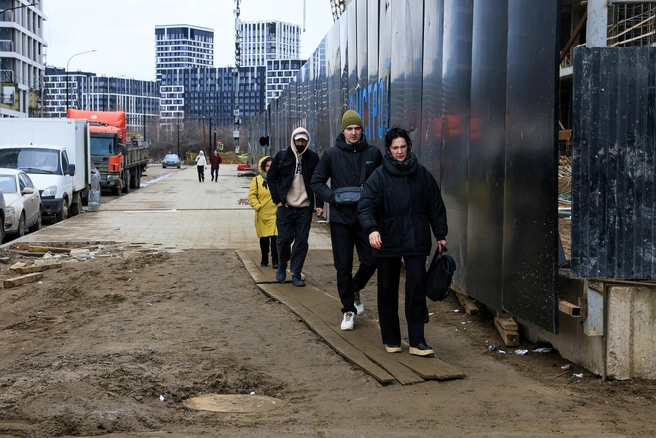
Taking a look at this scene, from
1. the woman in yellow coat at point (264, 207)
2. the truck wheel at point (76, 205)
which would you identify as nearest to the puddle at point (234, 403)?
the woman in yellow coat at point (264, 207)

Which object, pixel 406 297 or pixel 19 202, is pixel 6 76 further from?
pixel 406 297

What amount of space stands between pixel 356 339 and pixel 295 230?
3.13 metres

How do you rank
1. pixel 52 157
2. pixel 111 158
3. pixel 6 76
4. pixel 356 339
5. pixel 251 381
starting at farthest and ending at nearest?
pixel 6 76 < pixel 111 158 < pixel 52 157 < pixel 356 339 < pixel 251 381

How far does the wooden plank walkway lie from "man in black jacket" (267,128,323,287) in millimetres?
521

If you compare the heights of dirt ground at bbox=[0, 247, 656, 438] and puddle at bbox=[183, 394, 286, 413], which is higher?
dirt ground at bbox=[0, 247, 656, 438]

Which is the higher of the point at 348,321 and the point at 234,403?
the point at 348,321

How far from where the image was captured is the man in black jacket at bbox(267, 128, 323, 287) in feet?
33.4

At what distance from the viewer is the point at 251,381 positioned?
6.33 metres

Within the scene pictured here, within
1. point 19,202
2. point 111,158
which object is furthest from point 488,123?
point 111,158

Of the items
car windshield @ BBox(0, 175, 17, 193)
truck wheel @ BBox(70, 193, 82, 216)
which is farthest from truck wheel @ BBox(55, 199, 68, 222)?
car windshield @ BBox(0, 175, 17, 193)

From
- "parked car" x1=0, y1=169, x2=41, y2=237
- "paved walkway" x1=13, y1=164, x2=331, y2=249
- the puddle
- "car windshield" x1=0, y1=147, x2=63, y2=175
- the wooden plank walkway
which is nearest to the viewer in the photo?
the puddle

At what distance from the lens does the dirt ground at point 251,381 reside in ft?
16.9

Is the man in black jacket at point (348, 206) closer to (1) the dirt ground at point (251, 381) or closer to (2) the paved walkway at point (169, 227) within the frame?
(1) the dirt ground at point (251, 381)

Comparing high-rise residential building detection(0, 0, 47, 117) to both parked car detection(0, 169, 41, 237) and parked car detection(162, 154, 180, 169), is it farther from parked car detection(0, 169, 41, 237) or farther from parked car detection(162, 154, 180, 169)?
parked car detection(0, 169, 41, 237)
